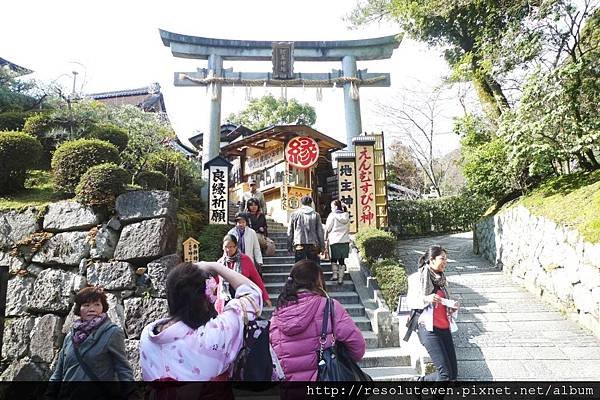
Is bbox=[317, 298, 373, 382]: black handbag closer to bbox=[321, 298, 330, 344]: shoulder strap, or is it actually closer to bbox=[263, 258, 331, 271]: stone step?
bbox=[321, 298, 330, 344]: shoulder strap

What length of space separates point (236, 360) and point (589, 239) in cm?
641

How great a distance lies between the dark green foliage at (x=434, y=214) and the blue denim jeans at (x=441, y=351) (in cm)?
1379

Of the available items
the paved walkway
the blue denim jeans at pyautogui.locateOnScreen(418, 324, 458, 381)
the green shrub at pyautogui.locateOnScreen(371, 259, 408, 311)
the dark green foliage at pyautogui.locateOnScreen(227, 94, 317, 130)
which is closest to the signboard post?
the green shrub at pyautogui.locateOnScreen(371, 259, 408, 311)

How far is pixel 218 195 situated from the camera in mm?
10586

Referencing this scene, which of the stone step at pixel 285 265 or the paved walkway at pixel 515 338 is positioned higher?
the stone step at pixel 285 265

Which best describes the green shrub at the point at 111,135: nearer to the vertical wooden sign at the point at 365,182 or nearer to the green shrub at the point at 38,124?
the green shrub at the point at 38,124

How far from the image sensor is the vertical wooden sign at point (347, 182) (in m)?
12.7

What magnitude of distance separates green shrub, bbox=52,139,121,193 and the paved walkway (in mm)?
6990

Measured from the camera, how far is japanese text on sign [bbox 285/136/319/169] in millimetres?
14602

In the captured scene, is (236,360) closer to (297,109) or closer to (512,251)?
(512,251)

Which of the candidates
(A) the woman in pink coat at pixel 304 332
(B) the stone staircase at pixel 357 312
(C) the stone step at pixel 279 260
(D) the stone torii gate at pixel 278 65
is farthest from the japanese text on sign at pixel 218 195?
(A) the woman in pink coat at pixel 304 332

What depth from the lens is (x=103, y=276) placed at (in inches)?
277

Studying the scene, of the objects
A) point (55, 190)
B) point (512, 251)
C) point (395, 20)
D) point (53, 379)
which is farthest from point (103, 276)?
point (395, 20)

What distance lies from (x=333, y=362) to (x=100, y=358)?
1712 mm
